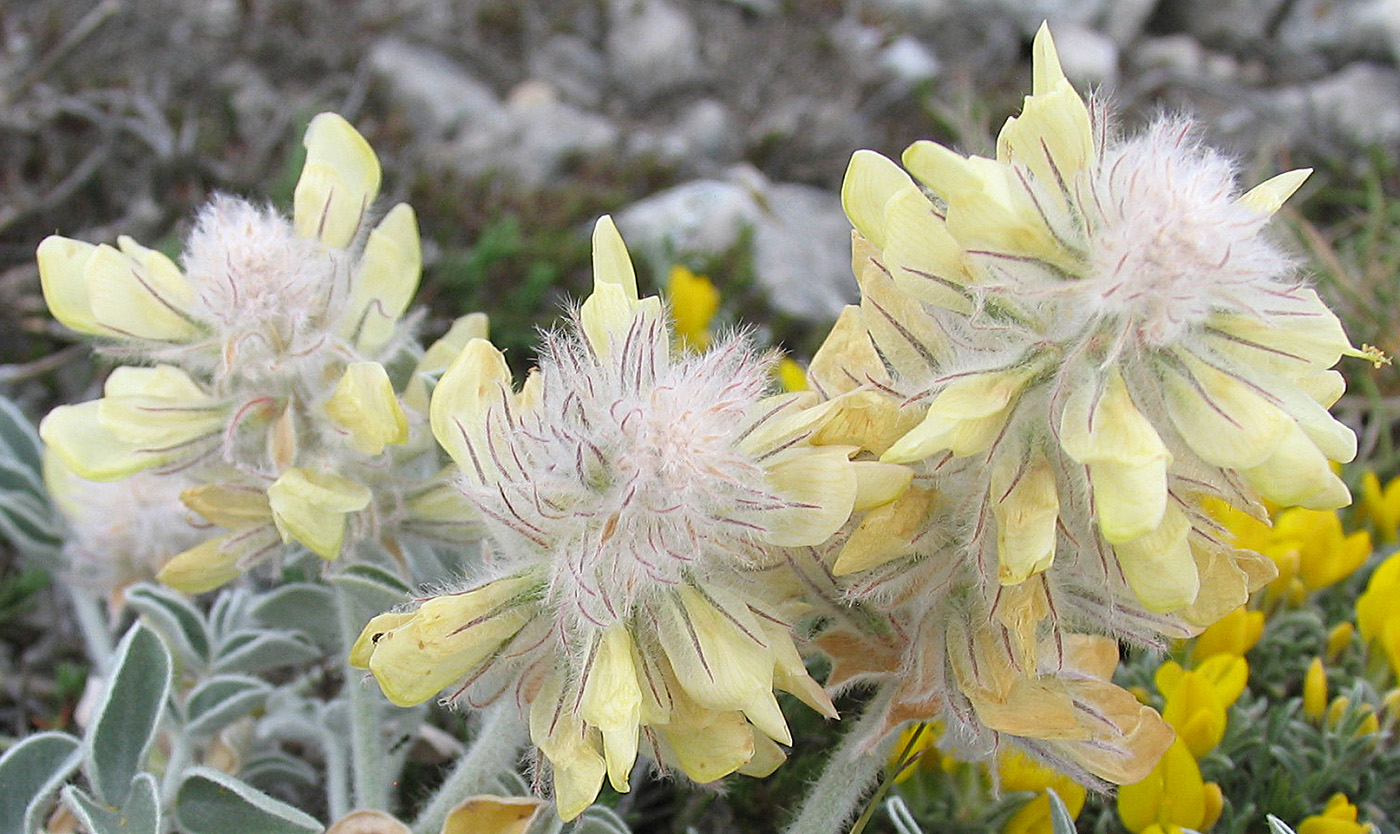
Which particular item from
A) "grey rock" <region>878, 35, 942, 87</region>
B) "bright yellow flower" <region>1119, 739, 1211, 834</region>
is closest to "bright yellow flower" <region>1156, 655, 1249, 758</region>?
"bright yellow flower" <region>1119, 739, 1211, 834</region>

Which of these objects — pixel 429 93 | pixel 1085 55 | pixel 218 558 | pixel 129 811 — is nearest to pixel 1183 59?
pixel 1085 55

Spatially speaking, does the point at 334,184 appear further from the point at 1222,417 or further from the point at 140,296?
the point at 1222,417

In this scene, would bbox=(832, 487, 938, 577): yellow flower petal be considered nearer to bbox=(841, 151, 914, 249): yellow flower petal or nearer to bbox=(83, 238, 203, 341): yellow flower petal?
bbox=(841, 151, 914, 249): yellow flower petal

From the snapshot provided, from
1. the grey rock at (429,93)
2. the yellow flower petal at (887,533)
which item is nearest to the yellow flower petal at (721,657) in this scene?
the yellow flower petal at (887,533)

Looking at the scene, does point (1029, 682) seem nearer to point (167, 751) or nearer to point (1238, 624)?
point (1238, 624)

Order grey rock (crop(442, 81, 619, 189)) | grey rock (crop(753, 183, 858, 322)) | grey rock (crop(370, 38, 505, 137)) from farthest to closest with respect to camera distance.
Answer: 1. grey rock (crop(370, 38, 505, 137))
2. grey rock (crop(442, 81, 619, 189))
3. grey rock (crop(753, 183, 858, 322))

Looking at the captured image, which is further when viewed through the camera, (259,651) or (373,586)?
(259,651)

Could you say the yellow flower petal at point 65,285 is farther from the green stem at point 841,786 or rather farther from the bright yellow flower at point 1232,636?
the bright yellow flower at point 1232,636
